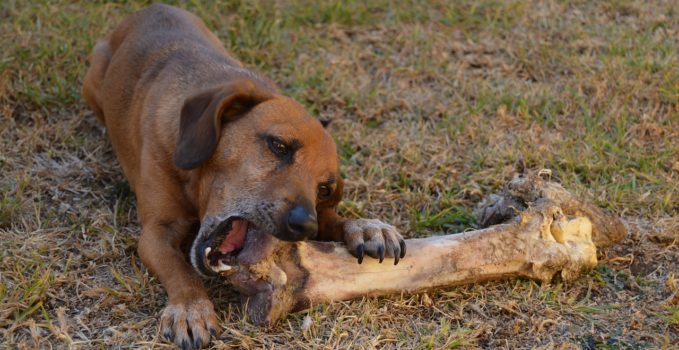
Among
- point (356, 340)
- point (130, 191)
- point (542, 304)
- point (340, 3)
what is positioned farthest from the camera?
point (340, 3)

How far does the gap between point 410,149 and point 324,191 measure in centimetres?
137

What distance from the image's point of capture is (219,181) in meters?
3.70

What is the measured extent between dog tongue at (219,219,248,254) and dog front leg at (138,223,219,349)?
221 mm

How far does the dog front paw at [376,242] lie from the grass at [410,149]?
0.24 m

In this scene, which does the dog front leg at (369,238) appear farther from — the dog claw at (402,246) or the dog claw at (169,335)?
the dog claw at (169,335)

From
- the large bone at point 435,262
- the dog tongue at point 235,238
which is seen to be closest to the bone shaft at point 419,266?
the large bone at point 435,262

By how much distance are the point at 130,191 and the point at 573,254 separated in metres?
2.46

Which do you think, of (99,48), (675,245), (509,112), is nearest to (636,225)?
(675,245)

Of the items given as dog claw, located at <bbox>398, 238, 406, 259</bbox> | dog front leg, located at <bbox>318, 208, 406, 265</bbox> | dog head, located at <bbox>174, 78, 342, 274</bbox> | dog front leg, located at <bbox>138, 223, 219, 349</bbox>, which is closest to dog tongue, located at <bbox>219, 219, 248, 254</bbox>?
dog head, located at <bbox>174, 78, 342, 274</bbox>

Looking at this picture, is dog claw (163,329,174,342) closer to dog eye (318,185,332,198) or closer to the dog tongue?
the dog tongue

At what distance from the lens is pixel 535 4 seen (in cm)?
715

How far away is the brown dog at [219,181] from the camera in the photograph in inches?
139

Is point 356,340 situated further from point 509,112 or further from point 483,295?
point 509,112

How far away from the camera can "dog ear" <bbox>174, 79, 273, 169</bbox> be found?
3.67 m
